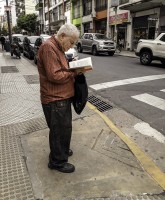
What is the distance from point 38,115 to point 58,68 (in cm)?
293

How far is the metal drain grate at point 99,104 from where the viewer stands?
19.9 feet

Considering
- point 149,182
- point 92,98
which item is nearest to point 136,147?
point 149,182

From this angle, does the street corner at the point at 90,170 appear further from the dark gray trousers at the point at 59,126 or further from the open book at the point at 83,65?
the open book at the point at 83,65

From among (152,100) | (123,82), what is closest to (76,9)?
(123,82)

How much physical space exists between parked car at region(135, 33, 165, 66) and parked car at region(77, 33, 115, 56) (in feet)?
19.0

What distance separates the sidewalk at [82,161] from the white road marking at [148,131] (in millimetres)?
149

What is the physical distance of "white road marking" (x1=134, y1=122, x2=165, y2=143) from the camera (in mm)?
4312

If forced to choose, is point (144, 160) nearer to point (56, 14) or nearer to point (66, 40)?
point (66, 40)

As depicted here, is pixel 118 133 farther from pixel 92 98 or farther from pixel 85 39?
pixel 85 39

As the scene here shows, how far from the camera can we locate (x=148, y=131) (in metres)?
4.61

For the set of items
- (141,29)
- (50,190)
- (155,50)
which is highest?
(141,29)

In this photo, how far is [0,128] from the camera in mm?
4652

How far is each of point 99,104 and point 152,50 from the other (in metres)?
7.88

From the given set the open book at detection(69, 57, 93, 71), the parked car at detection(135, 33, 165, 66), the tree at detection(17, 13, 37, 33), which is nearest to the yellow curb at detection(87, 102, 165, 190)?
the open book at detection(69, 57, 93, 71)
